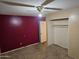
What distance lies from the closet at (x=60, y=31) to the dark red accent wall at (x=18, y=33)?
149cm

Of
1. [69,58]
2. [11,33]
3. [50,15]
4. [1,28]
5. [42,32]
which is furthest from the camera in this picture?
[42,32]

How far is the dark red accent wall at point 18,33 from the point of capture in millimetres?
4770

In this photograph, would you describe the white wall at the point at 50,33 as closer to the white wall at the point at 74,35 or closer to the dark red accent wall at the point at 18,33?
the dark red accent wall at the point at 18,33

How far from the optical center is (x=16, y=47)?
543 centimetres

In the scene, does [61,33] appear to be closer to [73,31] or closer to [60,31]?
[60,31]

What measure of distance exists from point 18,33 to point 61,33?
2.83 meters

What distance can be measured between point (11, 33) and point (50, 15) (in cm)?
273

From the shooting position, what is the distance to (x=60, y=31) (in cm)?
575

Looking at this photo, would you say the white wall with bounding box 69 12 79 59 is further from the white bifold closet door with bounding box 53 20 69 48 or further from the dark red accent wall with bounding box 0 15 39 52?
the dark red accent wall with bounding box 0 15 39 52

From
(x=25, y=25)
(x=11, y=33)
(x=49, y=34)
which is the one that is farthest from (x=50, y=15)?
(x=11, y=33)

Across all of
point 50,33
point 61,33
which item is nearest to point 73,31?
point 61,33

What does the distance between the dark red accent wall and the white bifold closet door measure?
5.18 ft

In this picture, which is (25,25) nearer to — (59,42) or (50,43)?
(50,43)

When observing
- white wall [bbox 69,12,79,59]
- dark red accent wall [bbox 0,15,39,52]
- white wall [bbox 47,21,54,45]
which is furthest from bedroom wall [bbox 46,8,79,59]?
dark red accent wall [bbox 0,15,39,52]
